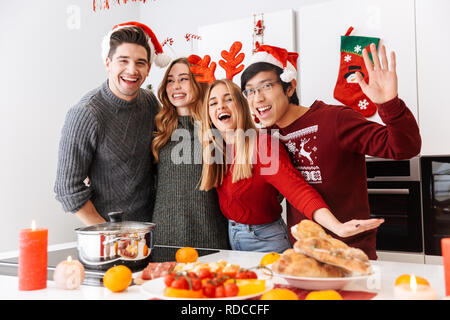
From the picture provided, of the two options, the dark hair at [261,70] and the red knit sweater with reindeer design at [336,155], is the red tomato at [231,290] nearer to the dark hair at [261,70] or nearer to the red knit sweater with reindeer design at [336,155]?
the red knit sweater with reindeer design at [336,155]

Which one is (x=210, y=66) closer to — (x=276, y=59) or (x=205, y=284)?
(x=276, y=59)

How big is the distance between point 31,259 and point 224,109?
1007 mm

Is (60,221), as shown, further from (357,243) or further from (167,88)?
(357,243)

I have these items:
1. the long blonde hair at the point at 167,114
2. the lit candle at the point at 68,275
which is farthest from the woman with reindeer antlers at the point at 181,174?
the lit candle at the point at 68,275

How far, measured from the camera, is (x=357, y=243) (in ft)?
5.32

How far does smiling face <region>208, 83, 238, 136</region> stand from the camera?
1733 millimetres

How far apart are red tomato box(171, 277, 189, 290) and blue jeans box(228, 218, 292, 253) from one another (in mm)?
880

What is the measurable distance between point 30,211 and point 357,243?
213 cm

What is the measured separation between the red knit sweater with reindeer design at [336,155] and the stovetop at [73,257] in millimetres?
529

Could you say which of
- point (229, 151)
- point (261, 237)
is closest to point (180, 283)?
point (261, 237)

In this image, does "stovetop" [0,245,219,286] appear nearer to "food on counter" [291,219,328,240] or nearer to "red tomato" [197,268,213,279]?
"red tomato" [197,268,213,279]

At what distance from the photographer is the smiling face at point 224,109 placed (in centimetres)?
173

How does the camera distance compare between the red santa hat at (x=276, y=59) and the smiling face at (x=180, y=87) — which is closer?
the red santa hat at (x=276, y=59)

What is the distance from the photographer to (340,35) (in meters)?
2.55
